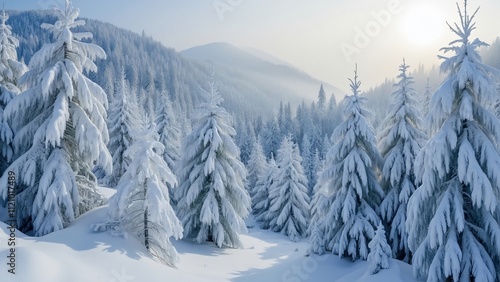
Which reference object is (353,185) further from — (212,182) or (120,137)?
(120,137)

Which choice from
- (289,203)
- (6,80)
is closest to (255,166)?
(289,203)

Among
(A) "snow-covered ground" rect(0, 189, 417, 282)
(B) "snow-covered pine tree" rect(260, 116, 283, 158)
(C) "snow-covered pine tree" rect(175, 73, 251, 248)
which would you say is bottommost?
(A) "snow-covered ground" rect(0, 189, 417, 282)

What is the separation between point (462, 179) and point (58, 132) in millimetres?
14926

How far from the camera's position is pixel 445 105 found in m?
12.3

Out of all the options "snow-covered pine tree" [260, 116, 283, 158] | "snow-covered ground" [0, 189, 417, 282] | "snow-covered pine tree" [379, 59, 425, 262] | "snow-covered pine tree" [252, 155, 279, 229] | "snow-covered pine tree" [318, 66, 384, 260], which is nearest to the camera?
"snow-covered ground" [0, 189, 417, 282]

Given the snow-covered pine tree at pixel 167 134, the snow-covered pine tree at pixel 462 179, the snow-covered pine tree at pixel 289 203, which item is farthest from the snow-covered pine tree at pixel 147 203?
the snow-covered pine tree at pixel 289 203

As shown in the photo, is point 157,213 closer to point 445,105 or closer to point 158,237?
point 158,237

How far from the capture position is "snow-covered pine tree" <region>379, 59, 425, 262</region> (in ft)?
63.5

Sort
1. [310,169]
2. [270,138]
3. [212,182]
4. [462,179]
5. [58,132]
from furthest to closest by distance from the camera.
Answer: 1. [270,138]
2. [310,169]
3. [212,182]
4. [58,132]
5. [462,179]

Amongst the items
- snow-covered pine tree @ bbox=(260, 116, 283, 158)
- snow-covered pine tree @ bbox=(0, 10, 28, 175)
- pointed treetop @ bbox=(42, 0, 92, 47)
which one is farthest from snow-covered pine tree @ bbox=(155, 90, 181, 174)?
snow-covered pine tree @ bbox=(260, 116, 283, 158)

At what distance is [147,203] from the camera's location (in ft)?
48.0

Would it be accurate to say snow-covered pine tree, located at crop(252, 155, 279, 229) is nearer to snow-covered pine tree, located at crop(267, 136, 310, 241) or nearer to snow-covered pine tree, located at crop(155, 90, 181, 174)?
snow-covered pine tree, located at crop(267, 136, 310, 241)

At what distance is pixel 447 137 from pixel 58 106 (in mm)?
15057

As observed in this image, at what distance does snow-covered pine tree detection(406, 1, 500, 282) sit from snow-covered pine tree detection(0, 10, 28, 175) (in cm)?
1886
